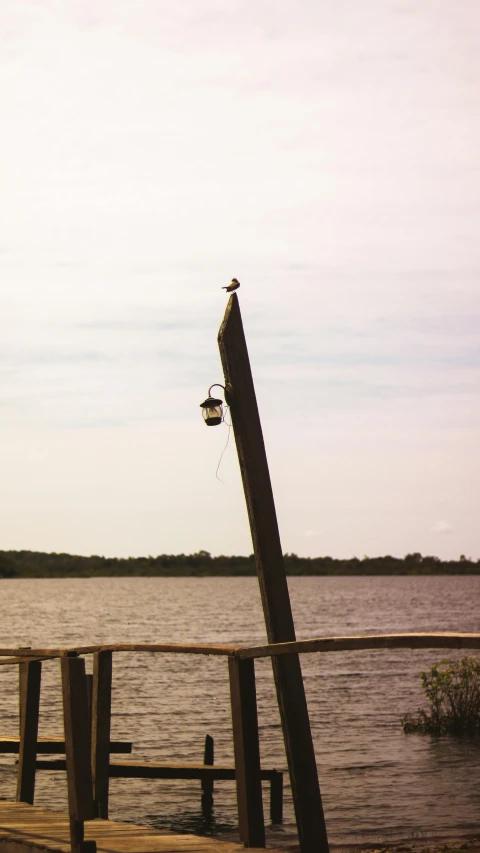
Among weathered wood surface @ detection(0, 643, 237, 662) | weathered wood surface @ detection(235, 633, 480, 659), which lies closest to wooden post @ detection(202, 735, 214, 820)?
weathered wood surface @ detection(0, 643, 237, 662)

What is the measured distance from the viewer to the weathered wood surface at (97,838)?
687cm

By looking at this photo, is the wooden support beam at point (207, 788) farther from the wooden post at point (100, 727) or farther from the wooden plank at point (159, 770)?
the wooden post at point (100, 727)

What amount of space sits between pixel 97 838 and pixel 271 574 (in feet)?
7.62

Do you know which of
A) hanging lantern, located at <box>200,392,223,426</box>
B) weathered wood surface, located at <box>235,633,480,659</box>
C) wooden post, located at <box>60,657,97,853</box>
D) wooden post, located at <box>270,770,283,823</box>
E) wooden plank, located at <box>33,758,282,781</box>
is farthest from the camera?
wooden post, located at <box>270,770,283,823</box>

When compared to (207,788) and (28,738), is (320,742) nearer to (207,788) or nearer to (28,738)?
(207,788)

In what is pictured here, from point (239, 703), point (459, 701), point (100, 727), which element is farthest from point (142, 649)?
point (459, 701)

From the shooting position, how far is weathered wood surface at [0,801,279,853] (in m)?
6.87

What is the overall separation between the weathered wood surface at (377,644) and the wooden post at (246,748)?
15 cm

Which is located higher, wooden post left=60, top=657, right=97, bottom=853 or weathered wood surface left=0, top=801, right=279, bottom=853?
wooden post left=60, top=657, right=97, bottom=853

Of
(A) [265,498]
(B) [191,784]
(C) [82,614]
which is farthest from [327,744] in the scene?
(C) [82,614]

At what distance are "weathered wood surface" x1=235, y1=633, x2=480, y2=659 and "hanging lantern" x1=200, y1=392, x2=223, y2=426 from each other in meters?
2.43

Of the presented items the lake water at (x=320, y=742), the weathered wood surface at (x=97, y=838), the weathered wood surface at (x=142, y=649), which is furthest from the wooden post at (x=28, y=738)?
the lake water at (x=320, y=742)

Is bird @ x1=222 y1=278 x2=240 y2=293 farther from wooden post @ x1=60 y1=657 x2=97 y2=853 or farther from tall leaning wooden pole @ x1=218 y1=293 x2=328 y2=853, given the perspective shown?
wooden post @ x1=60 y1=657 x2=97 y2=853

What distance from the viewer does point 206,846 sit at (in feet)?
22.9
